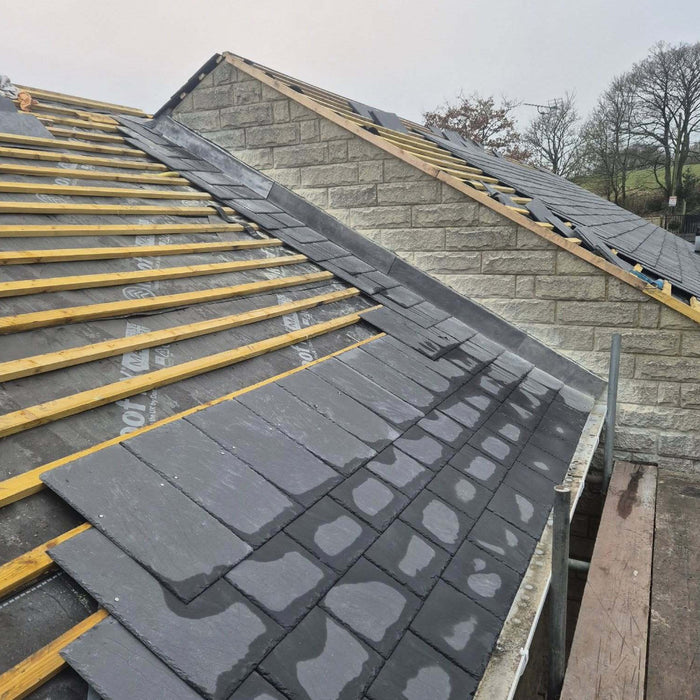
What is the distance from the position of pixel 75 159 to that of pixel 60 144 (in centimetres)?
34

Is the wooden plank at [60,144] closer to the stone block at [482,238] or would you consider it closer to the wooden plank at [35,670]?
the stone block at [482,238]

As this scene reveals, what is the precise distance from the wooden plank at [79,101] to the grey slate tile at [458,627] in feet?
23.2

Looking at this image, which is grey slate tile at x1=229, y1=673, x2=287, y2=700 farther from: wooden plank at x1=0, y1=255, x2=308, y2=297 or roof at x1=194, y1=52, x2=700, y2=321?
roof at x1=194, y1=52, x2=700, y2=321

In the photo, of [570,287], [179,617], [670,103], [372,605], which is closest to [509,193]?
[570,287]

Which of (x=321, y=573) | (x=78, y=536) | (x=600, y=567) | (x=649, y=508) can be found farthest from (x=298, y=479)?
(x=649, y=508)

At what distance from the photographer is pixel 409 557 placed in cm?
273

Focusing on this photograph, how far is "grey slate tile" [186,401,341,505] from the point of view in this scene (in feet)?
9.32

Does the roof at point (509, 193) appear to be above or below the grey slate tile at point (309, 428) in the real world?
above

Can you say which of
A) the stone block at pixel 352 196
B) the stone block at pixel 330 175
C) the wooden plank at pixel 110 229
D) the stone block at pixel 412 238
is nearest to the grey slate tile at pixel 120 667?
the wooden plank at pixel 110 229

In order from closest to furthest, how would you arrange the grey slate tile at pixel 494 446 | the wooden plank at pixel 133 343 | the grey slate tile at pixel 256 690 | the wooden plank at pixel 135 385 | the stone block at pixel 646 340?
the grey slate tile at pixel 256 690, the wooden plank at pixel 135 385, the wooden plank at pixel 133 343, the grey slate tile at pixel 494 446, the stone block at pixel 646 340

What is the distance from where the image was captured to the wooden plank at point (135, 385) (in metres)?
2.46

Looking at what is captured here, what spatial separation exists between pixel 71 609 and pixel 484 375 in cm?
403

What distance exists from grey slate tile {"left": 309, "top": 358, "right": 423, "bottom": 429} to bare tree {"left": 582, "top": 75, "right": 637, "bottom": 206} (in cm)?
4091

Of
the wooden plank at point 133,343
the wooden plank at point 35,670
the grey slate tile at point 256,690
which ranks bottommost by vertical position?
the grey slate tile at point 256,690
